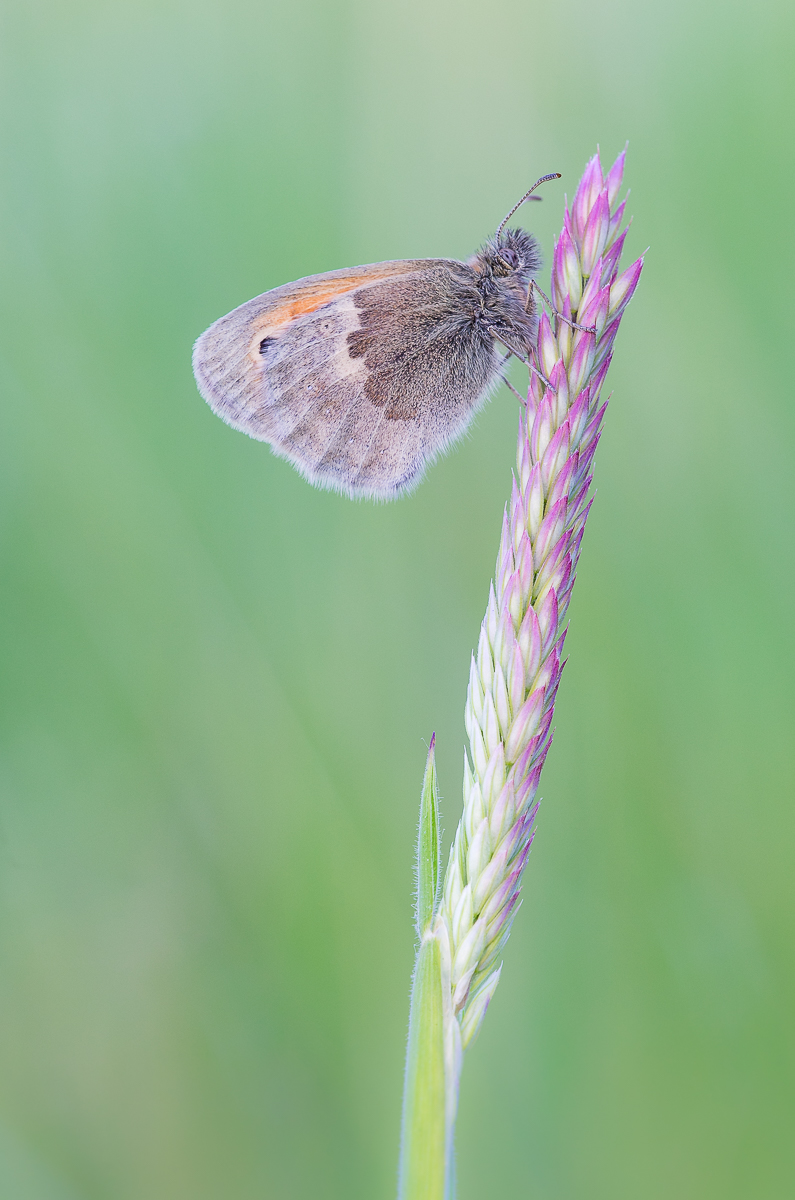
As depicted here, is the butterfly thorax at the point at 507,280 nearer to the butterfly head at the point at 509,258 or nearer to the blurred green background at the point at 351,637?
the butterfly head at the point at 509,258

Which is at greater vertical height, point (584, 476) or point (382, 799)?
point (584, 476)

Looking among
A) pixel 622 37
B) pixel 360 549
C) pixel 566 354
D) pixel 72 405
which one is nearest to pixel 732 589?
pixel 360 549

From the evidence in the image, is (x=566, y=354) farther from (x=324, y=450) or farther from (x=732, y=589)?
(x=732, y=589)

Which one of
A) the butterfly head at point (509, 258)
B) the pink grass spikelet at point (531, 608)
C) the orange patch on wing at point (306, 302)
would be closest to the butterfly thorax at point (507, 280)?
the butterfly head at point (509, 258)

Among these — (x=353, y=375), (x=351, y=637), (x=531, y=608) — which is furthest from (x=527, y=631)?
(x=351, y=637)

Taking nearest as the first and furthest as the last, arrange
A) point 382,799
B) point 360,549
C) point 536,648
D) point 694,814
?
point 536,648
point 694,814
point 382,799
point 360,549

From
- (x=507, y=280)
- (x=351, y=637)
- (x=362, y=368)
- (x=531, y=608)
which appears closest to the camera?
(x=531, y=608)

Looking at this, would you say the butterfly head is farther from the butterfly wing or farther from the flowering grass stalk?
the flowering grass stalk

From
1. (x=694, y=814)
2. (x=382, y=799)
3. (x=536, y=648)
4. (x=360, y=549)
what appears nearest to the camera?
(x=536, y=648)

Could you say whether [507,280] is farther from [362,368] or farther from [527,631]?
[527,631]
